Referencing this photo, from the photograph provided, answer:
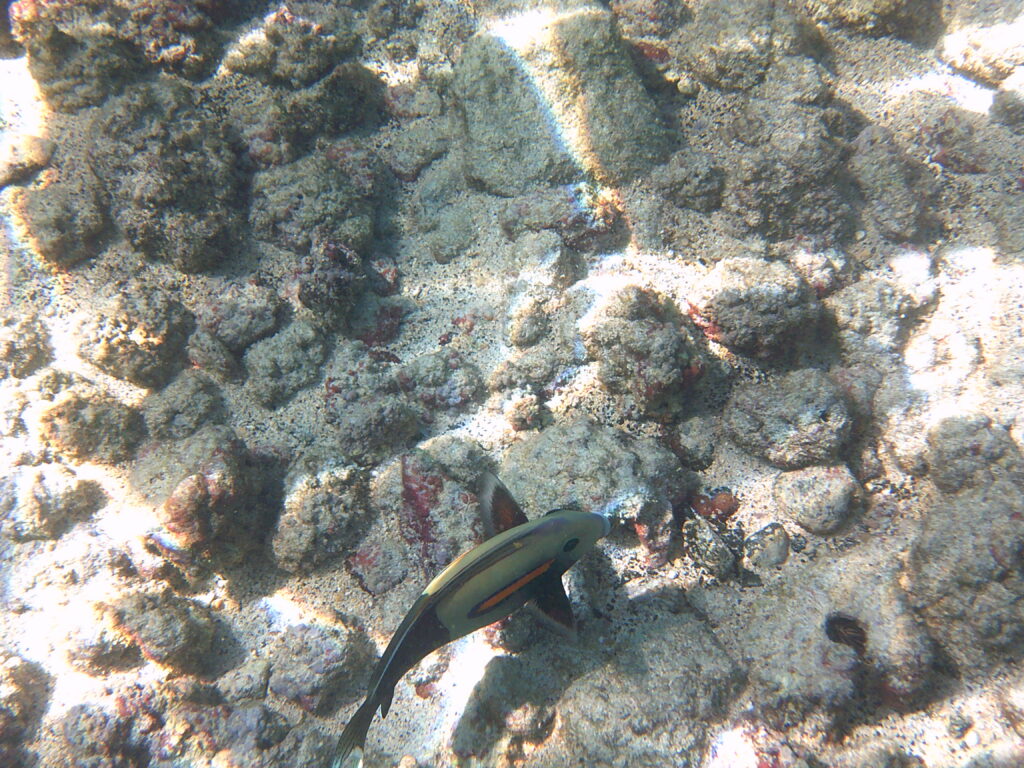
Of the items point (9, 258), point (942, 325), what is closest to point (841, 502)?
point (942, 325)

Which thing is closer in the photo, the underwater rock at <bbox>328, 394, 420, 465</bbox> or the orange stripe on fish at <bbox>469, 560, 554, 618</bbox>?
the orange stripe on fish at <bbox>469, 560, 554, 618</bbox>

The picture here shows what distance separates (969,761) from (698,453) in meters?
1.78

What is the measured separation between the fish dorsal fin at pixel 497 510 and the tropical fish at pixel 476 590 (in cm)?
28

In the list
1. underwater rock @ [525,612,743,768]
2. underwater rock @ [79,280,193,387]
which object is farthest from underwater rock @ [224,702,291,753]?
underwater rock @ [79,280,193,387]

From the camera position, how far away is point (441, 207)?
13.1ft

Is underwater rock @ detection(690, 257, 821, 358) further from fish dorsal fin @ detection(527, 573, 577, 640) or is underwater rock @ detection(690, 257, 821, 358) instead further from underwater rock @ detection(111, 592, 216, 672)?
underwater rock @ detection(111, 592, 216, 672)

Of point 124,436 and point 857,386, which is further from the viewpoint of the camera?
point 124,436

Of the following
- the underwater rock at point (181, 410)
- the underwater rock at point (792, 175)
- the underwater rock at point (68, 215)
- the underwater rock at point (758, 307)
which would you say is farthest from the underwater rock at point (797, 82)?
the underwater rock at point (68, 215)

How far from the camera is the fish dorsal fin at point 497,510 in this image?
96.5 inches

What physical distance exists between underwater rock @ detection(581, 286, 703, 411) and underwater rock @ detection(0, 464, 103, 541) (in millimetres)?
3421

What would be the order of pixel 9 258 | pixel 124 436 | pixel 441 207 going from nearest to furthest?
pixel 124 436, pixel 9 258, pixel 441 207

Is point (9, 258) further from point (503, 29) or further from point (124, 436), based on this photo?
point (503, 29)

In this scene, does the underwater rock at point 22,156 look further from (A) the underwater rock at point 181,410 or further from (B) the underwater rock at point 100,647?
(B) the underwater rock at point 100,647

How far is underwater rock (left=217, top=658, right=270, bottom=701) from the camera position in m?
2.99
